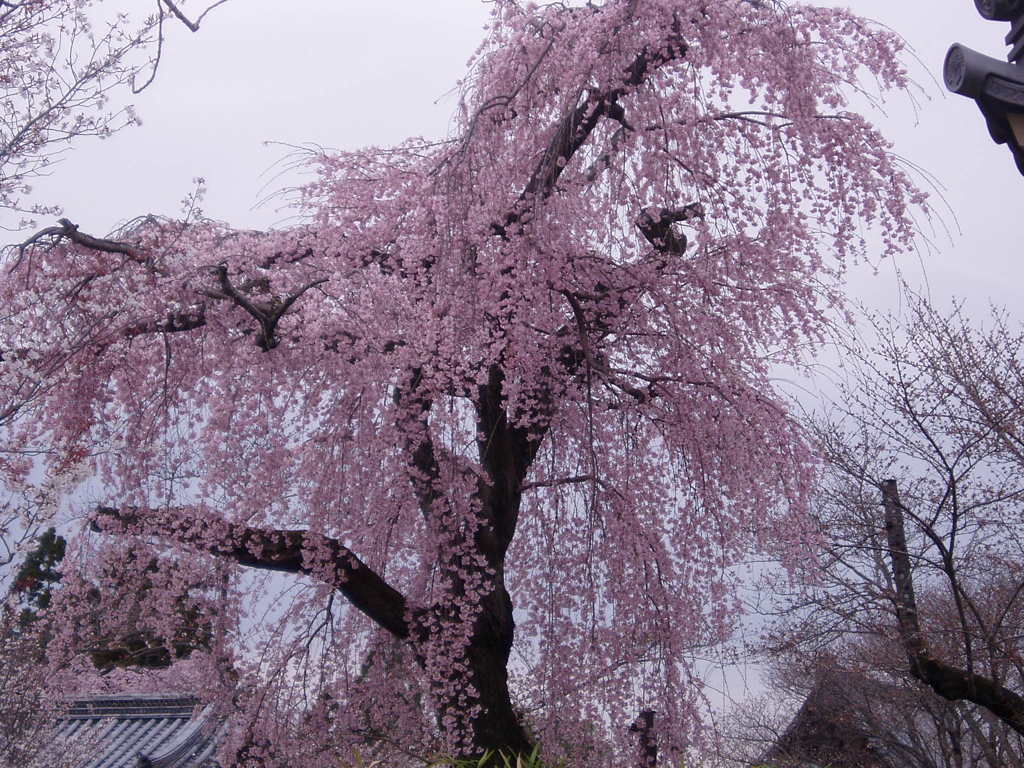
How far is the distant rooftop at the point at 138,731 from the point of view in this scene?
11.1 m

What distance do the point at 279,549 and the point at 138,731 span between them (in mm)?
7310

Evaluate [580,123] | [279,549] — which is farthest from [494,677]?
[580,123]

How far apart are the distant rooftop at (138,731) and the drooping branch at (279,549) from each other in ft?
17.3

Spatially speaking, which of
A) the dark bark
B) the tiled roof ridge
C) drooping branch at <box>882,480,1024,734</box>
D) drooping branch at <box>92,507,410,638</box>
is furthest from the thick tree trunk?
the tiled roof ridge

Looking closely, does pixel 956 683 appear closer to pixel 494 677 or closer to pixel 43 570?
pixel 494 677

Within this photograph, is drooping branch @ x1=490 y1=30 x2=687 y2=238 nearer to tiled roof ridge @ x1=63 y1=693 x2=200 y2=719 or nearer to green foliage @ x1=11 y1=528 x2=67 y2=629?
tiled roof ridge @ x1=63 y1=693 x2=200 y2=719

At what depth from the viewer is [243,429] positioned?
6.34m

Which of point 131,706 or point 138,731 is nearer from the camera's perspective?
point 138,731

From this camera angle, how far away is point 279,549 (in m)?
6.43

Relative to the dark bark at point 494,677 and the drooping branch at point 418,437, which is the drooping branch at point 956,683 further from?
the drooping branch at point 418,437

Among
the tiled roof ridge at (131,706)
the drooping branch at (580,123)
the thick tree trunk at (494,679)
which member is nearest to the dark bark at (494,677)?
the thick tree trunk at (494,679)

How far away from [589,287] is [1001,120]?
3.64 meters

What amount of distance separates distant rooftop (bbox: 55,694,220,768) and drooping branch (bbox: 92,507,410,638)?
5286 millimetres

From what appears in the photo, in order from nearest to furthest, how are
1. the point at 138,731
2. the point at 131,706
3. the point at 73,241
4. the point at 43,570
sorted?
the point at 73,241, the point at 138,731, the point at 131,706, the point at 43,570
